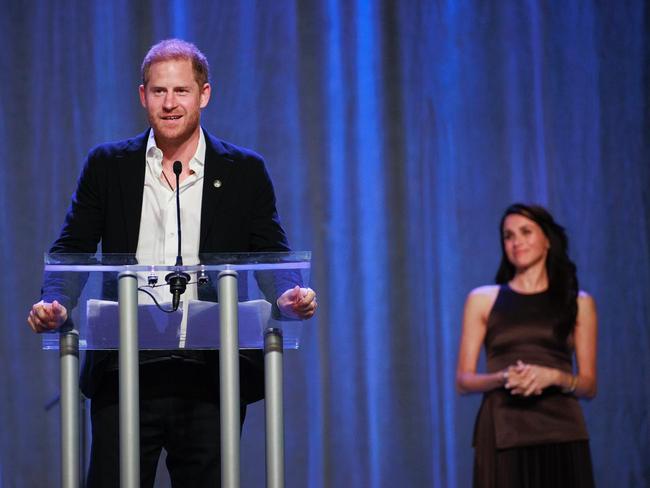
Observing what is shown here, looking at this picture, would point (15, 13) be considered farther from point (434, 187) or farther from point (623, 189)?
point (623, 189)

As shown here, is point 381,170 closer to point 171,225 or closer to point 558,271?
point 558,271

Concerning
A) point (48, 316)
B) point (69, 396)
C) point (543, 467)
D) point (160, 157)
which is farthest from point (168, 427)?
point (543, 467)

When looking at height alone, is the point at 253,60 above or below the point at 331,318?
above

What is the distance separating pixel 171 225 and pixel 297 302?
1.72 feet

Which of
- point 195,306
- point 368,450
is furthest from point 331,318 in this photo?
point 195,306

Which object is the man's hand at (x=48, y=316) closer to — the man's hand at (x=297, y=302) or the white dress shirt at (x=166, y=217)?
the white dress shirt at (x=166, y=217)

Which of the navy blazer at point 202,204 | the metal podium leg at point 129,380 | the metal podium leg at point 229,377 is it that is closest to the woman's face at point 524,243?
the navy blazer at point 202,204

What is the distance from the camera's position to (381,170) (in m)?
4.70

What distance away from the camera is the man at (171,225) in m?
2.52

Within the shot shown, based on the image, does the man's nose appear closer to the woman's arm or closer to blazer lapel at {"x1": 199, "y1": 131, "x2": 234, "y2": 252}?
blazer lapel at {"x1": 199, "y1": 131, "x2": 234, "y2": 252}

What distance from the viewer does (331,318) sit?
460 cm

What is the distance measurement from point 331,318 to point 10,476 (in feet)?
5.26

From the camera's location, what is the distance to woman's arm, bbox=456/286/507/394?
399 centimetres

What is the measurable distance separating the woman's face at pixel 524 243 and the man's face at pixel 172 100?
1.83m
